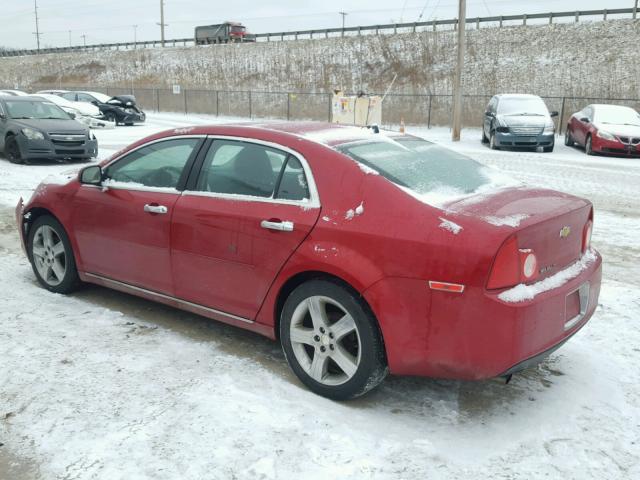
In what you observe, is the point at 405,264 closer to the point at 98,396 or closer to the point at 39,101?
the point at 98,396

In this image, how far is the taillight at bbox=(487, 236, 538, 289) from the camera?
302 cm

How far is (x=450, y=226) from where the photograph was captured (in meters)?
3.12

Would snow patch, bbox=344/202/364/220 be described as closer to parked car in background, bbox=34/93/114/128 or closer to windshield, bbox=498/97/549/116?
windshield, bbox=498/97/549/116

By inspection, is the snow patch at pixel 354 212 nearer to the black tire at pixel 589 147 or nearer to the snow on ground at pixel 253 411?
the snow on ground at pixel 253 411

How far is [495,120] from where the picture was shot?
59.3 ft

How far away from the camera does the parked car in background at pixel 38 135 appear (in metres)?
13.4

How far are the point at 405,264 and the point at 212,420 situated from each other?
1.31 metres

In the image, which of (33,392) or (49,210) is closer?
(33,392)

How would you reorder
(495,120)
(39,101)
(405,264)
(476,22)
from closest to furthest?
(405,264) → (39,101) → (495,120) → (476,22)

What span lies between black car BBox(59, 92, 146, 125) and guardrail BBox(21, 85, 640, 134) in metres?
9.46

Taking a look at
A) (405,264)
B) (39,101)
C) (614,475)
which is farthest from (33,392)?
(39,101)

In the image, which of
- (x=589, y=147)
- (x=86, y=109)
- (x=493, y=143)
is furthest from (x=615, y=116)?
(x=86, y=109)

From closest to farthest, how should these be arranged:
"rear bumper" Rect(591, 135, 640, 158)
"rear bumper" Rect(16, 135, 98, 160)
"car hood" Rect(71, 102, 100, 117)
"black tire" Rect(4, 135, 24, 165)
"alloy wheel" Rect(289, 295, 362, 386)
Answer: "alloy wheel" Rect(289, 295, 362, 386), "rear bumper" Rect(16, 135, 98, 160), "black tire" Rect(4, 135, 24, 165), "rear bumper" Rect(591, 135, 640, 158), "car hood" Rect(71, 102, 100, 117)

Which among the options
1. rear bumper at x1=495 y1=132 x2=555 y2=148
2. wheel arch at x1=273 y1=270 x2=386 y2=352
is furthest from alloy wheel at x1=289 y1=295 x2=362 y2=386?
rear bumper at x1=495 y1=132 x2=555 y2=148
